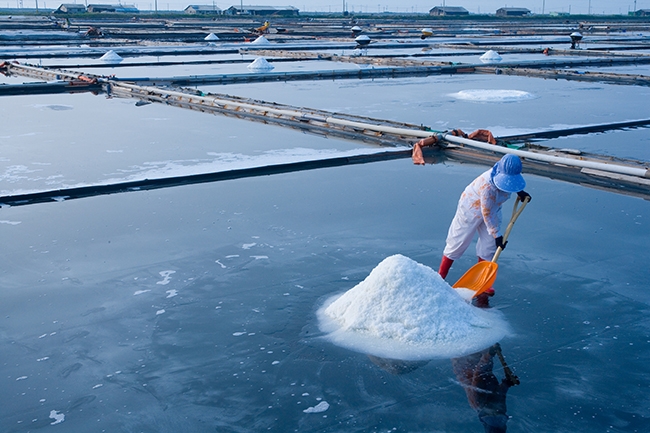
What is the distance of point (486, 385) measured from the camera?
281cm

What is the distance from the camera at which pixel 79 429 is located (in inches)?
99.2

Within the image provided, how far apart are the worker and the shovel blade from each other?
10 cm

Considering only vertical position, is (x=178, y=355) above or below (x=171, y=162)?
below

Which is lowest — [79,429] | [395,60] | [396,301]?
[79,429]

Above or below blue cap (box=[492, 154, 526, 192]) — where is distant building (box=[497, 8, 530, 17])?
above

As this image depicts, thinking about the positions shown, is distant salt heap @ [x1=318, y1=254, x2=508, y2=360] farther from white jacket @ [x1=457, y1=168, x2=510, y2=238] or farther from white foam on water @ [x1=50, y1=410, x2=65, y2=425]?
white foam on water @ [x1=50, y1=410, x2=65, y2=425]

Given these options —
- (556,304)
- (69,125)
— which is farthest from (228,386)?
(69,125)

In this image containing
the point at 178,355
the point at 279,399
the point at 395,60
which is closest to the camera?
the point at 279,399

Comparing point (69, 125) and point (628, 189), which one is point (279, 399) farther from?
point (69, 125)

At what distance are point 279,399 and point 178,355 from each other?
595 mm

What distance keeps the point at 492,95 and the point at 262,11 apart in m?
59.7

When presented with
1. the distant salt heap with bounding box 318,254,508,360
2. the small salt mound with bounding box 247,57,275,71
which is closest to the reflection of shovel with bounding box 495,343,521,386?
the distant salt heap with bounding box 318,254,508,360

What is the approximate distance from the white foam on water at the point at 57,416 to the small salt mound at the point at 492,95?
906 centimetres

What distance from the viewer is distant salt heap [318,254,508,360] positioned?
10.1 feet
